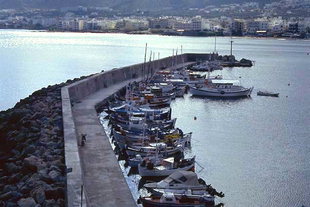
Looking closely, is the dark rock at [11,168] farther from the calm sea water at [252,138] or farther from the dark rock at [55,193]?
the calm sea water at [252,138]

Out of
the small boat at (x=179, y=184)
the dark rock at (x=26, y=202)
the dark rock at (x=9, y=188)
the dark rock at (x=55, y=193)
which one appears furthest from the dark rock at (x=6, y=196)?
the small boat at (x=179, y=184)

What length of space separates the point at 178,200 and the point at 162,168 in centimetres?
281

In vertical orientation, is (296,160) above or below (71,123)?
below

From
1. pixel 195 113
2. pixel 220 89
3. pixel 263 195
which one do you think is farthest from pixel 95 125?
pixel 220 89

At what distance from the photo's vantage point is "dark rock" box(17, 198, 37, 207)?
11.6 metres

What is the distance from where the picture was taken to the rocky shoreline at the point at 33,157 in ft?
40.0

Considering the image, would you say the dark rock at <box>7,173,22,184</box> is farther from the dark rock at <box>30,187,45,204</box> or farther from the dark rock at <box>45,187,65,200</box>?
the dark rock at <box>45,187,65,200</box>

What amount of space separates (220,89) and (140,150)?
59.1ft

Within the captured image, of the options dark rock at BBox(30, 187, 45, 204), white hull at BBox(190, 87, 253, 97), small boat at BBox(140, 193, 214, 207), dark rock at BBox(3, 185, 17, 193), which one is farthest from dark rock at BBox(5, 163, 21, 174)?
white hull at BBox(190, 87, 253, 97)

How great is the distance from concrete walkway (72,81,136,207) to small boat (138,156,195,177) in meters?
0.93

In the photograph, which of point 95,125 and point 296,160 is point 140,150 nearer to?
point 95,125

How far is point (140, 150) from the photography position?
59.1 ft

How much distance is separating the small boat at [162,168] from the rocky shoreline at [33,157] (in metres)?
2.40

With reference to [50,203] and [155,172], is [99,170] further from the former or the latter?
[50,203]
